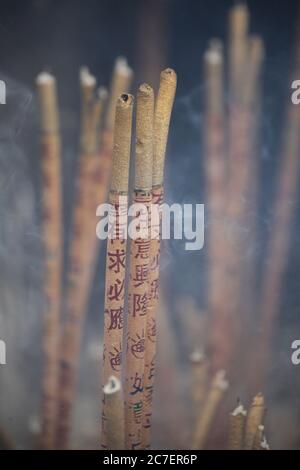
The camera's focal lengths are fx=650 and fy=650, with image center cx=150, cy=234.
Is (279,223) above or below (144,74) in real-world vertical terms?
below

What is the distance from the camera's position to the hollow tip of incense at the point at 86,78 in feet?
6.97

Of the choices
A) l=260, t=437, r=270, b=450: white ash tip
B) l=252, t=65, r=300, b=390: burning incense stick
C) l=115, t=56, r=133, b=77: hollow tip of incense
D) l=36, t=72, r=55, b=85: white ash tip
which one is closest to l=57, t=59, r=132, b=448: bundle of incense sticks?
l=115, t=56, r=133, b=77: hollow tip of incense

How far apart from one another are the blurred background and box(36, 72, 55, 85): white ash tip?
0.02 metres

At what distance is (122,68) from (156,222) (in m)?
0.52

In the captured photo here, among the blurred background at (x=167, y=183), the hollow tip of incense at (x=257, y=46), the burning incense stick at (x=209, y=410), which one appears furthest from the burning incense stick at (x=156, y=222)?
the hollow tip of incense at (x=257, y=46)

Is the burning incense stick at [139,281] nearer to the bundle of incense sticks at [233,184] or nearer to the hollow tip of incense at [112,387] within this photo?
the hollow tip of incense at [112,387]

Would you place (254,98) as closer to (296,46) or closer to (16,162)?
(296,46)

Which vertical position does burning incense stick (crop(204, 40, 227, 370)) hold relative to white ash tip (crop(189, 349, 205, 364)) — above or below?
above

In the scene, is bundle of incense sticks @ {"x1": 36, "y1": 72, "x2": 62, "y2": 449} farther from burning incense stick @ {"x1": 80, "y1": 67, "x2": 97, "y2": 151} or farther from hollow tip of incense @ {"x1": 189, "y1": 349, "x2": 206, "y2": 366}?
hollow tip of incense @ {"x1": 189, "y1": 349, "x2": 206, "y2": 366}

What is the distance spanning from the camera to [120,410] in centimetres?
209

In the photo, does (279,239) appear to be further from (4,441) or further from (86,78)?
(4,441)

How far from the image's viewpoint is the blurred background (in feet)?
6.89

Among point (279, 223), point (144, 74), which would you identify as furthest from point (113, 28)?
point (279, 223)

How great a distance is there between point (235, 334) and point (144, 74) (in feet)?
3.19
